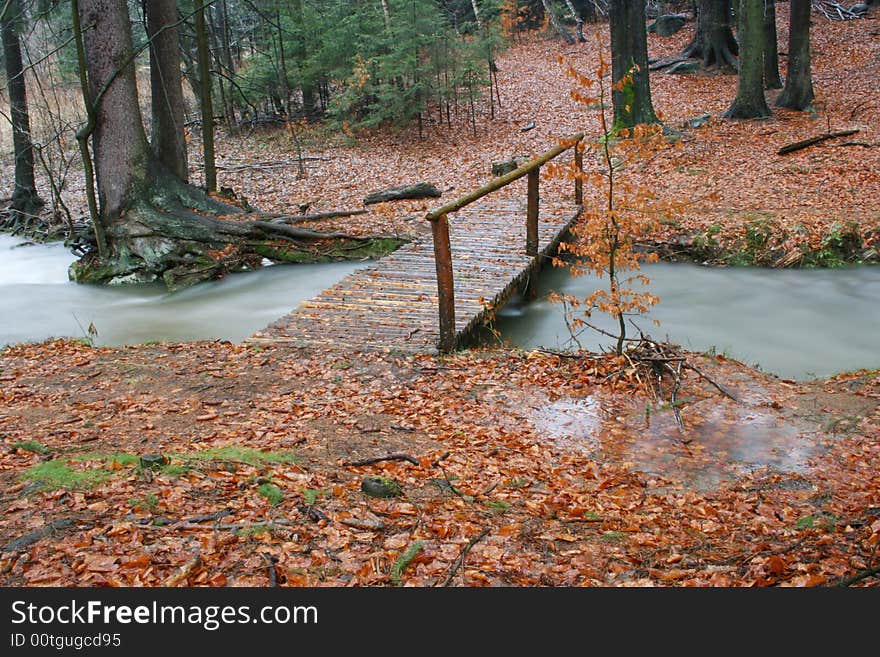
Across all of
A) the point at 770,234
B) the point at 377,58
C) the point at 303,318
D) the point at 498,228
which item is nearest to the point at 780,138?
the point at 770,234

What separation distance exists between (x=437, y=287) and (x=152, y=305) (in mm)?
5315

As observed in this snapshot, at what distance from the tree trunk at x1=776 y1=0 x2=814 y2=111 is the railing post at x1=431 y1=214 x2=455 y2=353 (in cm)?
1411

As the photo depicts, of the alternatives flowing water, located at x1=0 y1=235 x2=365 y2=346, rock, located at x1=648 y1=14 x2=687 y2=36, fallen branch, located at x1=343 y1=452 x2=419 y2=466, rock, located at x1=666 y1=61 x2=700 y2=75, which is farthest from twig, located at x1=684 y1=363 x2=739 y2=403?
rock, located at x1=648 y1=14 x2=687 y2=36

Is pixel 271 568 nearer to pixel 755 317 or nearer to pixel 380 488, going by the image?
pixel 380 488

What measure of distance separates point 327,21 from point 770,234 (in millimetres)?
14785

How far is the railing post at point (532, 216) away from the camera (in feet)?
35.8

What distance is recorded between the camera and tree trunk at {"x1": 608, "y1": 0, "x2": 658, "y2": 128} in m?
16.4

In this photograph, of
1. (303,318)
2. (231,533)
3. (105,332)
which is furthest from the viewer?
(105,332)

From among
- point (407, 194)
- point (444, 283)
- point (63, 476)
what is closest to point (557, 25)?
point (407, 194)

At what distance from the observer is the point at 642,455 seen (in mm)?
5715

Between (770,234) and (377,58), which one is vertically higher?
(377,58)

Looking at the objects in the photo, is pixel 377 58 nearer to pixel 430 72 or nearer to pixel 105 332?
pixel 430 72

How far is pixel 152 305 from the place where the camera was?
38.6ft

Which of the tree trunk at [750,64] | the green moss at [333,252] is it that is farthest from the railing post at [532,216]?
the tree trunk at [750,64]
